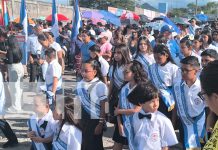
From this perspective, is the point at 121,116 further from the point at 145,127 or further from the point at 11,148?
the point at 11,148

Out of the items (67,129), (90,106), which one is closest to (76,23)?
(90,106)

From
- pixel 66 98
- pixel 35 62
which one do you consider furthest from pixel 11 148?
pixel 35 62

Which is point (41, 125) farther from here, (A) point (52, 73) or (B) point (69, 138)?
(A) point (52, 73)

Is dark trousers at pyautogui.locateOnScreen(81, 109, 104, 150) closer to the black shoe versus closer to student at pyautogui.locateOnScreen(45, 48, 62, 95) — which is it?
student at pyautogui.locateOnScreen(45, 48, 62, 95)

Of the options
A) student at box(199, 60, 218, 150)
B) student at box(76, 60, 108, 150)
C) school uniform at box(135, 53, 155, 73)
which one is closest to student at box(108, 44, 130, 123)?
school uniform at box(135, 53, 155, 73)

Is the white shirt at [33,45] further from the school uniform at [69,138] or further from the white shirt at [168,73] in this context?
the school uniform at [69,138]

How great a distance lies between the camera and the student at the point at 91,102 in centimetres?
435

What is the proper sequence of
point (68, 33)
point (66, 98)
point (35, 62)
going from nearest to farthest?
point (66, 98) → point (35, 62) → point (68, 33)

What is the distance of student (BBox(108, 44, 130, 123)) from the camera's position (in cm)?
519

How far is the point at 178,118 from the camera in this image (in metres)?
4.51

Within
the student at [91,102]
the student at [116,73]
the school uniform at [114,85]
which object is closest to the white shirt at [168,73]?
the student at [116,73]

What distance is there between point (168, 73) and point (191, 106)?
0.95 meters

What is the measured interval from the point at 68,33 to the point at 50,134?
34.5 feet

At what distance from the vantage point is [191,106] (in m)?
4.03
